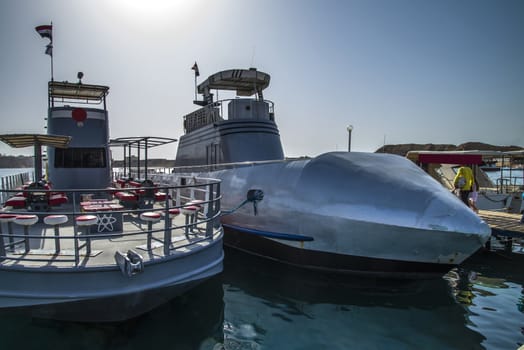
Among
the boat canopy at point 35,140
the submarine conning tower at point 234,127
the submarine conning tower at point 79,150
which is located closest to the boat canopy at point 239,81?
the submarine conning tower at point 234,127

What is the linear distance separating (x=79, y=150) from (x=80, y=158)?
0.88 feet

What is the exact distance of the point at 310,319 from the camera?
640 centimetres

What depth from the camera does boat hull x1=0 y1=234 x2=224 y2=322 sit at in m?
4.88

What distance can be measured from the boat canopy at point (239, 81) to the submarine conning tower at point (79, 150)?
5848 millimetres

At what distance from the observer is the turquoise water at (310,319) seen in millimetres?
5527

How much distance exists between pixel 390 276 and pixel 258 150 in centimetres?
781

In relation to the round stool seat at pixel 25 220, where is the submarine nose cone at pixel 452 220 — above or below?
below

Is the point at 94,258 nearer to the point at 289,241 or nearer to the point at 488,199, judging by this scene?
the point at 289,241

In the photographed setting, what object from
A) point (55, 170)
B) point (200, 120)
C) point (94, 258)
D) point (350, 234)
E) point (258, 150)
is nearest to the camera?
point (94, 258)

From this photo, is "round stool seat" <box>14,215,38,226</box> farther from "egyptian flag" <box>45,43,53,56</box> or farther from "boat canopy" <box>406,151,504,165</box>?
"boat canopy" <box>406,151,504,165</box>

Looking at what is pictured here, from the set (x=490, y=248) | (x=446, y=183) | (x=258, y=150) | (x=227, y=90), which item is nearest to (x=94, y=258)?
(x=258, y=150)

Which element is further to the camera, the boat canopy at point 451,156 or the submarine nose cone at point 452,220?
the boat canopy at point 451,156

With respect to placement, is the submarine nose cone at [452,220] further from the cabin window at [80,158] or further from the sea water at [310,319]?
the cabin window at [80,158]

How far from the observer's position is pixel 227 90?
685 inches
